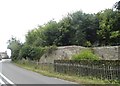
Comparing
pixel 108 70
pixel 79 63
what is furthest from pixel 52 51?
pixel 108 70

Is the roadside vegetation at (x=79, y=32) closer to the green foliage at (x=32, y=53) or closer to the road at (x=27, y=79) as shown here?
the green foliage at (x=32, y=53)

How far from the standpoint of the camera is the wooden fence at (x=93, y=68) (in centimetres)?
2011

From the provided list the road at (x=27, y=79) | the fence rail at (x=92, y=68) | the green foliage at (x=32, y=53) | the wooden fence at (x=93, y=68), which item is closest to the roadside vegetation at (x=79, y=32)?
the green foliage at (x=32, y=53)

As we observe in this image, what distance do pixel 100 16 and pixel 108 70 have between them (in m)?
30.5

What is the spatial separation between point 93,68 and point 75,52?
18217mm

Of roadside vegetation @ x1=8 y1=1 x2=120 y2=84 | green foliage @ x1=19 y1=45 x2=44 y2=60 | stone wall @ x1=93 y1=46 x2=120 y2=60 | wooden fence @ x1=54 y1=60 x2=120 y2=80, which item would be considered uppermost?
roadside vegetation @ x1=8 y1=1 x2=120 y2=84

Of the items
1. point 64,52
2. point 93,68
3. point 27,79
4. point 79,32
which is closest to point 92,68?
point 93,68

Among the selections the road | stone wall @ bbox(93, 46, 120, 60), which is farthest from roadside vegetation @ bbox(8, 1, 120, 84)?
the road

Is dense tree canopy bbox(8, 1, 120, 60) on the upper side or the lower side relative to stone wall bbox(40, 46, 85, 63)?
upper

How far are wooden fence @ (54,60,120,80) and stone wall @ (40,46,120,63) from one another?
614cm

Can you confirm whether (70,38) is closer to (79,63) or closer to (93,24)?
(93,24)

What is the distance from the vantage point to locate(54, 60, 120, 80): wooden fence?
20.1 m

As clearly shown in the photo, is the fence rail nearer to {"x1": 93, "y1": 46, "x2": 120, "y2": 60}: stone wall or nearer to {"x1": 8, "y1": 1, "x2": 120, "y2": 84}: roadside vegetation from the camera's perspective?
{"x1": 93, "y1": 46, "x2": 120, "y2": 60}: stone wall

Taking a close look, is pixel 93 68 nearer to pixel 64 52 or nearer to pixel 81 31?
pixel 64 52
